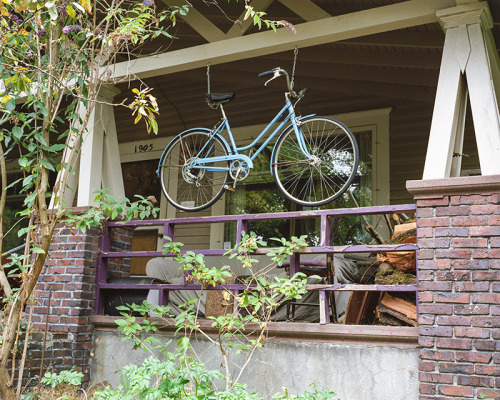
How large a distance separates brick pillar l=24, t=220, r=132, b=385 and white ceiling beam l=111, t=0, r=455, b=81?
64.1 inches

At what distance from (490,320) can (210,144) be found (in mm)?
3091

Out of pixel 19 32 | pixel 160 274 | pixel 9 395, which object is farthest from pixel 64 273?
pixel 19 32

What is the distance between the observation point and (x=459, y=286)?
408 cm

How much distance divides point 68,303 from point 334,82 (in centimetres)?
421

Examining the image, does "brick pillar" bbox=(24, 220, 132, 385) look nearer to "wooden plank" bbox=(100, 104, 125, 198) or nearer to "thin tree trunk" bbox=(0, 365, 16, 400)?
"wooden plank" bbox=(100, 104, 125, 198)

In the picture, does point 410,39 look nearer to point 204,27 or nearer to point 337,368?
point 204,27

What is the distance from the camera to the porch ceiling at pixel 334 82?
6324mm

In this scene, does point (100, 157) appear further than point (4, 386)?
Yes

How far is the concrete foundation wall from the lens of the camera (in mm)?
4246

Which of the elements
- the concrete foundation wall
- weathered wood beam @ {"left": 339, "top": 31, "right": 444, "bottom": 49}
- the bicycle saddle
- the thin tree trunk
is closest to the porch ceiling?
weathered wood beam @ {"left": 339, "top": 31, "right": 444, "bottom": 49}

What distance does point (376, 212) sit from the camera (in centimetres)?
461

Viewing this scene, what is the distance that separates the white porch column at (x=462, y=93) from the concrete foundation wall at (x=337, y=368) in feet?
4.45

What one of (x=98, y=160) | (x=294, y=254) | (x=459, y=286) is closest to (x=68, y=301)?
(x=98, y=160)

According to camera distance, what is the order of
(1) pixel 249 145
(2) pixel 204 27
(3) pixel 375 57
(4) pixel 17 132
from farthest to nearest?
(3) pixel 375 57
(2) pixel 204 27
(1) pixel 249 145
(4) pixel 17 132
